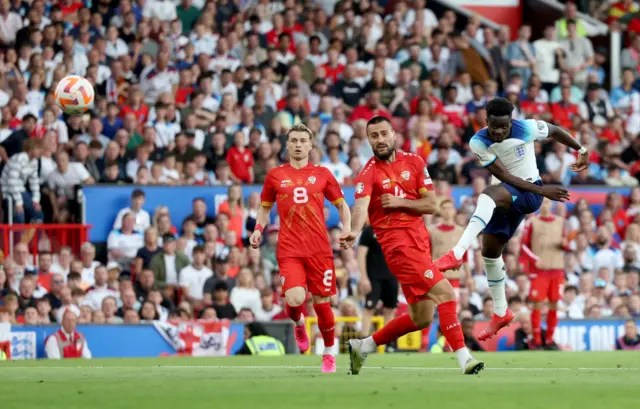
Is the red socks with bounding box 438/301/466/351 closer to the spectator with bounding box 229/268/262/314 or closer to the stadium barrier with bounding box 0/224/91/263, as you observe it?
the spectator with bounding box 229/268/262/314

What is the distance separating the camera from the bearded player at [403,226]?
12211 mm

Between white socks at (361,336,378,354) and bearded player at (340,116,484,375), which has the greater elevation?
bearded player at (340,116,484,375)

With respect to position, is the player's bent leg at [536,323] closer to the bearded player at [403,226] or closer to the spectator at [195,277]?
the spectator at [195,277]

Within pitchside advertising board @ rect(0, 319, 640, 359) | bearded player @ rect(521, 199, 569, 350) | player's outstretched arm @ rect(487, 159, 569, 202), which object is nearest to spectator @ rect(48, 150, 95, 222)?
pitchside advertising board @ rect(0, 319, 640, 359)

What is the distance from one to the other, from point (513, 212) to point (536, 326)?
22.7 feet

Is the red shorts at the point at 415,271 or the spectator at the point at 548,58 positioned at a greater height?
the spectator at the point at 548,58

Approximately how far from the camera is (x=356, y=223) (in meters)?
12.0

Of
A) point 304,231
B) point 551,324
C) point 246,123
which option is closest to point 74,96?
point 304,231

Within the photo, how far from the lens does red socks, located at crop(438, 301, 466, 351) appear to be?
12.0 metres

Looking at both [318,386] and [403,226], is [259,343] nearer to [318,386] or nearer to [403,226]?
[403,226]

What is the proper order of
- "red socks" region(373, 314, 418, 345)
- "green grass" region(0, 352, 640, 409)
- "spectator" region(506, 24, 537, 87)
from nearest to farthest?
"green grass" region(0, 352, 640, 409) < "red socks" region(373, 314, 418, 345) < "spectator" region(506, 24, 537, 87)

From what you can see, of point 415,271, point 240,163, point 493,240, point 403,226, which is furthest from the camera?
point 240,163

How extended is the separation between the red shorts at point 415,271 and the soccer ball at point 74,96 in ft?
20.6

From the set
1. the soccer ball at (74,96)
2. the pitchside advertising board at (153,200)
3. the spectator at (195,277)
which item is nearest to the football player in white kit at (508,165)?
the soccer ball at (74,96)
